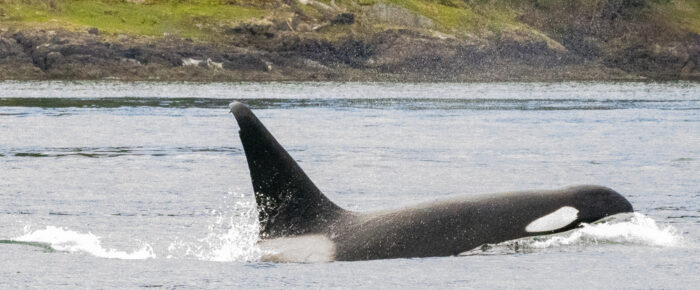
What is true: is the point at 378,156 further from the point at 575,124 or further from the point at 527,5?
the point at 527,5

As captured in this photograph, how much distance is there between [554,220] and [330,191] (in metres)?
7.99

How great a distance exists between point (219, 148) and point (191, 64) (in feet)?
294

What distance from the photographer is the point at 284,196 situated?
10.1m

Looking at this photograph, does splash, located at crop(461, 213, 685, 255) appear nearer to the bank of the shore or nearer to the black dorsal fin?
the black dorsal fin

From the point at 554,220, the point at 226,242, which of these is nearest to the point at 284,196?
the point at 226,242

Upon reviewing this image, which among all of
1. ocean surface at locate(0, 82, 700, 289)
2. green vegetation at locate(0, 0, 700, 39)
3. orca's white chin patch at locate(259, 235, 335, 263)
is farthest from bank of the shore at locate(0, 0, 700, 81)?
orca's white chin patch at locate(259, 235, 335, 263)

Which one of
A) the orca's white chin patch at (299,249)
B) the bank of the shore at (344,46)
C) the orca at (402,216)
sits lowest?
the bank of the shore at (344,46)

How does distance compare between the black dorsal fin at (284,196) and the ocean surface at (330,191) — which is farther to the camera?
the black dorsal fin at (284,196)

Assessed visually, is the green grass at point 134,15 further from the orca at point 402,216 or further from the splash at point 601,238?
the orca at point 402,216

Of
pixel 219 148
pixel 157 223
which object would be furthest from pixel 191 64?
pixel 157 223

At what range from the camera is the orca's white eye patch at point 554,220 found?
9.38 meters

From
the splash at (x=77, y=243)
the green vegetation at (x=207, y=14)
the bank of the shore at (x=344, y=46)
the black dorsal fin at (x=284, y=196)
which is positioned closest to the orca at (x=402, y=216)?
the black dorsal fin at (x=284, y=196)

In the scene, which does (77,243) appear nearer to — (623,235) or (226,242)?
(226,242)

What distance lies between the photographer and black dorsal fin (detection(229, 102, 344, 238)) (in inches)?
393
